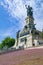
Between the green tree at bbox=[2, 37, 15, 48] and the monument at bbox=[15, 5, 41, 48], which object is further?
the green tree at bbox=[2, 37, 15, 48]

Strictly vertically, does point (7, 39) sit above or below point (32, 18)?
below

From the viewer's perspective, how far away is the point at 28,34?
85.1 metres

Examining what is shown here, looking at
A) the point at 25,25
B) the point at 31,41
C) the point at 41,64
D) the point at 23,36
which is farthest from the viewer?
the point at 25,25

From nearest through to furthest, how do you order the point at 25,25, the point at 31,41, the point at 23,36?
1. the point at 31,41
2. the point at 23,36
3. the point at 25,25

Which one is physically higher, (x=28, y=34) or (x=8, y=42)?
(x=28, y=34)

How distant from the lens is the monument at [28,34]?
81.5 meters

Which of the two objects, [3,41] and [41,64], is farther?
[3,41]

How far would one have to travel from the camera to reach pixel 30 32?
84375 millimetres

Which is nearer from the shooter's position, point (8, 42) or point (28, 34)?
point (28, 34)

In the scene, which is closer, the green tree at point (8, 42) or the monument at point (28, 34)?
the monument at point (28, 34)

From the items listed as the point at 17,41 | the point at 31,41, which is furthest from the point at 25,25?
the point at 31,41

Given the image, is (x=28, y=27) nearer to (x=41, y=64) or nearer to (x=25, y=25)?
(x=25, y=25)

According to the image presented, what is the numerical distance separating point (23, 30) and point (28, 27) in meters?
3.31

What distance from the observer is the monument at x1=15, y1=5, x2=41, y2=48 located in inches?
3209
